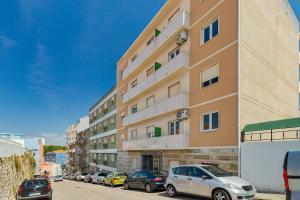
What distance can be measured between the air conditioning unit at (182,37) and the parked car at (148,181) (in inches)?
392

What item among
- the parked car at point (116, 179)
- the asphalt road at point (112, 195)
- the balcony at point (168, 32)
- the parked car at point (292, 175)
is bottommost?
the parked car at point (116, 179)

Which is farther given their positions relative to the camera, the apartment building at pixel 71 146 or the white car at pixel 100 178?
the apartment building at pixel 71 146

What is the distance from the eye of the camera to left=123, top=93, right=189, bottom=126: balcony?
696 inches

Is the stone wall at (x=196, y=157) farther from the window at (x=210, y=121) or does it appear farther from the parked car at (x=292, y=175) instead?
the parked car at (x=292, y=175)

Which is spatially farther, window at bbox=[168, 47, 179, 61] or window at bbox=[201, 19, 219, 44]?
window at bbox=[168, 47, 179, 61]

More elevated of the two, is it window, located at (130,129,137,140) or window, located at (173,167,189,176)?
window, located at (130,129,137,140)

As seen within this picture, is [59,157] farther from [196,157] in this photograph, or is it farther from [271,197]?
[271,197]

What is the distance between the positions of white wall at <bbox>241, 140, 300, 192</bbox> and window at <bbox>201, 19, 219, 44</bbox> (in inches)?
294

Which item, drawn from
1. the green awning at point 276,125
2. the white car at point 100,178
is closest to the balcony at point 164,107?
the green awning at point 276,125

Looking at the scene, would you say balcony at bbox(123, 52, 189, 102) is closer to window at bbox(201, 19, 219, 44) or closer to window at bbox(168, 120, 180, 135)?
window at bbox(201, 19, 219, 44)

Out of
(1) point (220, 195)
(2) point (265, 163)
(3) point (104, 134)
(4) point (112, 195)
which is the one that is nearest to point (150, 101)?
(4) point (112, 195)

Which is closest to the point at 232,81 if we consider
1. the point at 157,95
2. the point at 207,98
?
the point at 207,98

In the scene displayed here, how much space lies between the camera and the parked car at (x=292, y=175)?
430 cm

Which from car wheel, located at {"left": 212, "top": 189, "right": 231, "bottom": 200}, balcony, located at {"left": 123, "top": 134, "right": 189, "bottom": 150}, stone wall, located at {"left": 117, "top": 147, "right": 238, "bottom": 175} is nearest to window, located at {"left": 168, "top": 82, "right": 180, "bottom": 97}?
balcony, located at {"left": 123, "top": 134, "right": 189, "bottom": 150}
